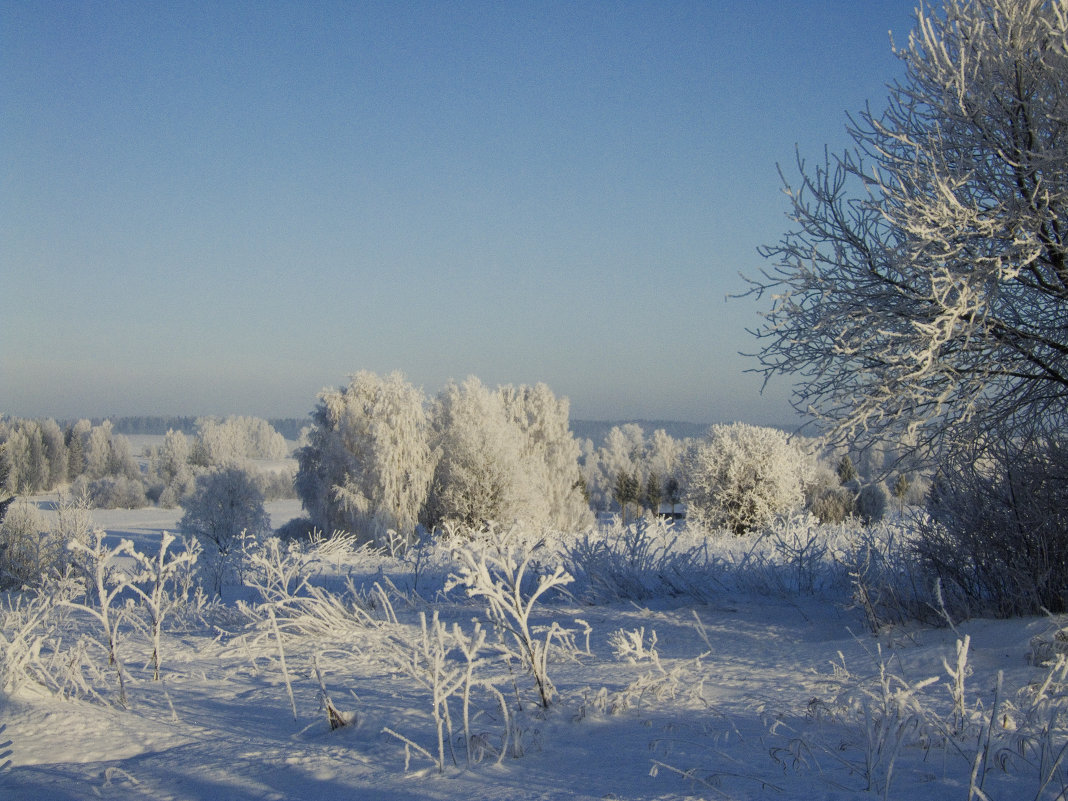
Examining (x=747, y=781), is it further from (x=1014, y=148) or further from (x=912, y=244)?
(x=1014, y=148)

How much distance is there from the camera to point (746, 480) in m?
23.8

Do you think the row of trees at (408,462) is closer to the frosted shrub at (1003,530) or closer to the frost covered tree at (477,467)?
the frost covered tree at (477,467)

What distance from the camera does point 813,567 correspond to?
7.54m

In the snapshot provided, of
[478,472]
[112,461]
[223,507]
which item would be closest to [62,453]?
[112,461]

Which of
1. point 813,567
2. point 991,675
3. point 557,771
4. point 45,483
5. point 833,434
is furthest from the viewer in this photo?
point 45,483

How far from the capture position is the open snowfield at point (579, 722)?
2631mm

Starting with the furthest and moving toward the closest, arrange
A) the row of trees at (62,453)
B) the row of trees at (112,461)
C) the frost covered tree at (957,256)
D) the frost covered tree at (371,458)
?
the row of trees at (112,461) → the row of trees at (62,453) → the frost covered tree at (371,458) → the frost covered tree at (957,256)

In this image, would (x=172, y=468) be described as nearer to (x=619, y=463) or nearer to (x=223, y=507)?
(x=619, y=463)

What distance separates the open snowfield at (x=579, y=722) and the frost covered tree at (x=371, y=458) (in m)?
21.2

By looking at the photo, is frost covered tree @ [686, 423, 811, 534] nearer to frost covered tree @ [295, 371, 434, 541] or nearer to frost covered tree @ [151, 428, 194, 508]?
frost covered tree @ [295, 371, 434, 541]

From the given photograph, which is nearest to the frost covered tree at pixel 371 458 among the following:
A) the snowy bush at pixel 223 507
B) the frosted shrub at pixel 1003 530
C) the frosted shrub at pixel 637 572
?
the snowy bush at pixel 223 507

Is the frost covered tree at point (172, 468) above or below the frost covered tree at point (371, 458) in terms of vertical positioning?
below

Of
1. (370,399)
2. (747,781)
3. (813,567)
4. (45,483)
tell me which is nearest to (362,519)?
(370,399)

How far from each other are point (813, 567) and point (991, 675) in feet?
12.4
